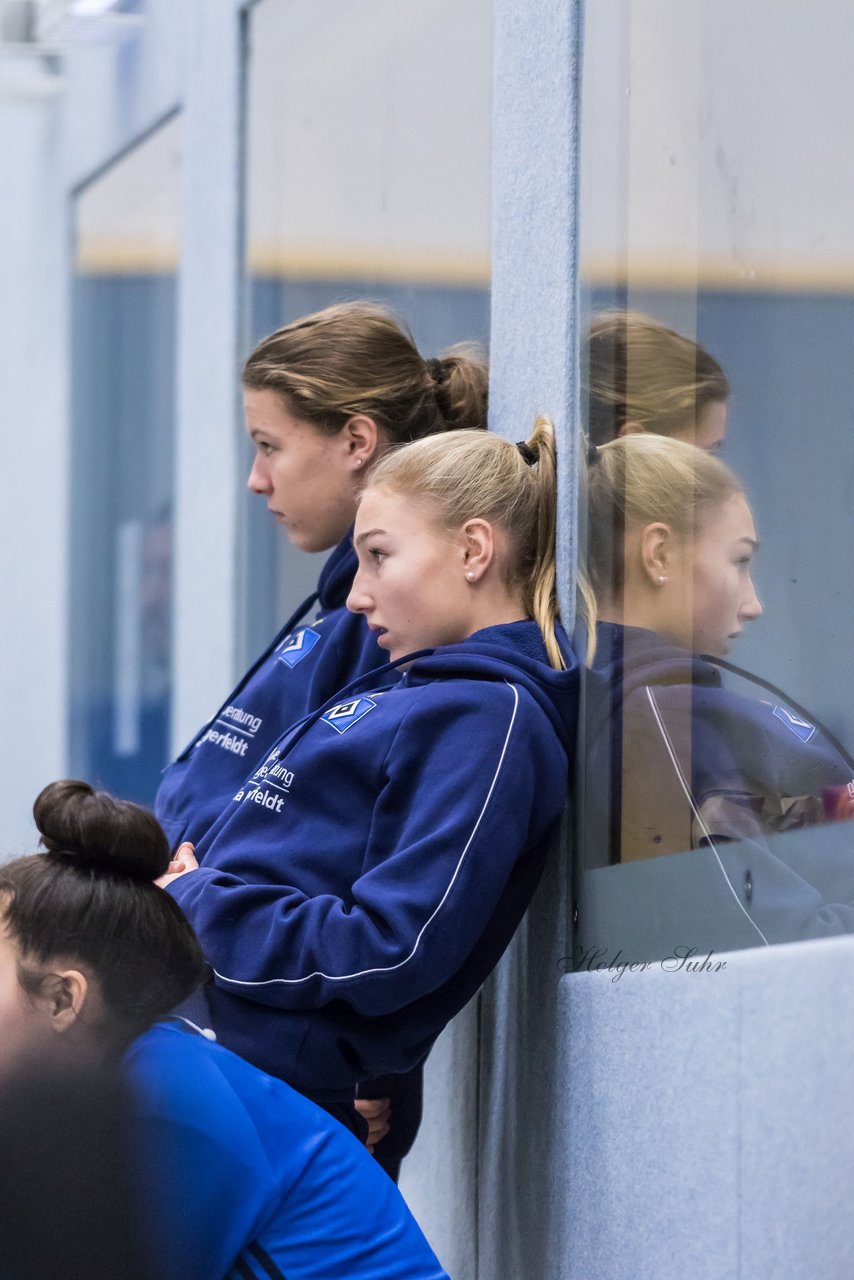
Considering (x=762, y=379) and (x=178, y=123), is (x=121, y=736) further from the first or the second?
(x=762, y=379)

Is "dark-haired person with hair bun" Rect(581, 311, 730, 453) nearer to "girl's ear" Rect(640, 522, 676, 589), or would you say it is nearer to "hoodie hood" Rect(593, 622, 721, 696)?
"girl's ear" Rect(640, 522, 676, 589)

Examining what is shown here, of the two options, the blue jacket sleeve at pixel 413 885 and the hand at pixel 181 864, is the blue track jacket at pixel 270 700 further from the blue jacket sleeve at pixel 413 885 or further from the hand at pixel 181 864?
the blue jacket sleeve at pixel 413 885

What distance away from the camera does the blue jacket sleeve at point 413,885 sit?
6.91 ft

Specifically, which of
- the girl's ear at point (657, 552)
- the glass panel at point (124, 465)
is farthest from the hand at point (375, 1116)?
the glass panel at point (124, 465)

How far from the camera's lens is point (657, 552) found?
228 cm

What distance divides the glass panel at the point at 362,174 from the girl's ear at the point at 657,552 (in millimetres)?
892

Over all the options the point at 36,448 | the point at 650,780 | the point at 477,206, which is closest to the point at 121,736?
the point at 36,448

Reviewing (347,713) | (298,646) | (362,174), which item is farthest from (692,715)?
(362,174)

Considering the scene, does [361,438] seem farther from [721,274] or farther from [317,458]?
[721,274]

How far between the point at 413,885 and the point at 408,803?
139mm

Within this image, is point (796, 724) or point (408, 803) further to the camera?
point (408, 803)

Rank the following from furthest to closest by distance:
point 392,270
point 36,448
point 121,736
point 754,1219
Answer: point 36,448 < point 121,736 < point 392,270 < point 754,1219

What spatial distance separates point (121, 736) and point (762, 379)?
4.01 metres

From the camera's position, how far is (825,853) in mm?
1876
